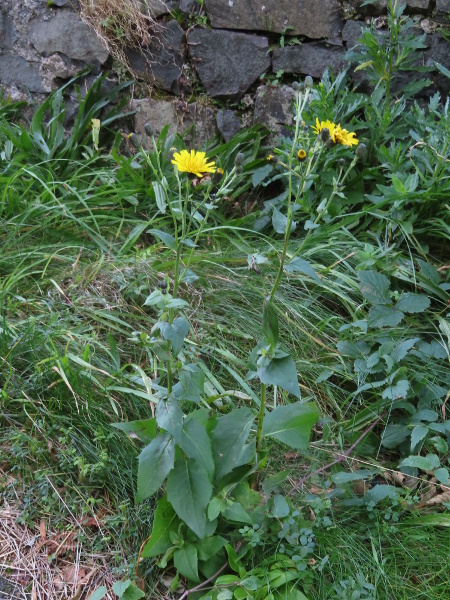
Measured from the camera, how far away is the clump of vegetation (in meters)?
1.43

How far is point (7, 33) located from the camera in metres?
3.25

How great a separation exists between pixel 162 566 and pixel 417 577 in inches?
25.0

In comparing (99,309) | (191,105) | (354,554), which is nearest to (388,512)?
(354,554)

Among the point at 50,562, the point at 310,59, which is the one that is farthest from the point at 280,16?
the point at 50,562

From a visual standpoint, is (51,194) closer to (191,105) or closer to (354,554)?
(191,105)

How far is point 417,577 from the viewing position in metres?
1.46

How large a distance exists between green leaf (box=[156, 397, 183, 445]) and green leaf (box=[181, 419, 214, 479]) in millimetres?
30

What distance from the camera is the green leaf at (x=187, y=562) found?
140 cm

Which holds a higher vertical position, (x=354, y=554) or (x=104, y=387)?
(x=104, y=387)

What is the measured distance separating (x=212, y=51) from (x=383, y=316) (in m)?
1.78

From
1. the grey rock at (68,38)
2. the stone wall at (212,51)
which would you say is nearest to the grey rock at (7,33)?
the stone wall at (212,51)

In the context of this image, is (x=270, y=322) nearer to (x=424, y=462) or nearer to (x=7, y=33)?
(x=424, y=462)

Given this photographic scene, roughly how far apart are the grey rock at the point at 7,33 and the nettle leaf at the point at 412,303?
8.52 feet

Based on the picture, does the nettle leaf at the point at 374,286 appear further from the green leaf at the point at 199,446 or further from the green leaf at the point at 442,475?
the green leaf at the point at 199,446
